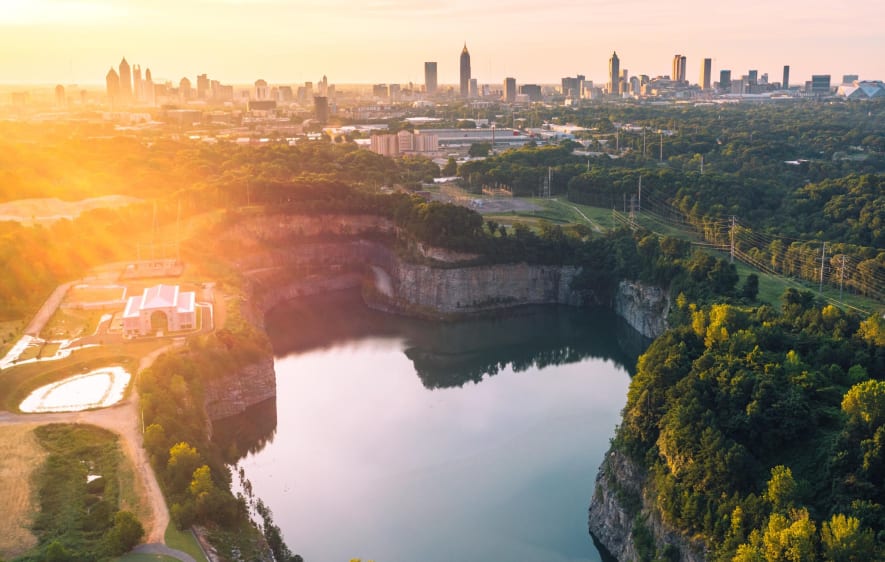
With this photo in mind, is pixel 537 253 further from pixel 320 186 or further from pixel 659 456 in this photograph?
pixel 659 456

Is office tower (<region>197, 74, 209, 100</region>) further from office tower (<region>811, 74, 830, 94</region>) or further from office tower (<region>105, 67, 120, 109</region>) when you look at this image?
office tower (<region>811, 74, 830, 94</region>)

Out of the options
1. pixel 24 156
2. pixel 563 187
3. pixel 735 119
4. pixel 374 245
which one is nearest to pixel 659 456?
pixel 374 245

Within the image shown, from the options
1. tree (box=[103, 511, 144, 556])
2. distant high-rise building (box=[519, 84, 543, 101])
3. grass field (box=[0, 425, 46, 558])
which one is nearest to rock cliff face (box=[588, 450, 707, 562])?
tree (box=[103, 511, 144, 556])

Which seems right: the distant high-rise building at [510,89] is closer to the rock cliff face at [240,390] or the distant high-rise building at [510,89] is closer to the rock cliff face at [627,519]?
the rock cliff face at [240,390]

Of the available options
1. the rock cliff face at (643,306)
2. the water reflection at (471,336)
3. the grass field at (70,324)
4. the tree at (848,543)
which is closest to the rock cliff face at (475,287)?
the water reflection at (471,336)

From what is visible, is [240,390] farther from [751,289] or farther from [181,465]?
[751,289]

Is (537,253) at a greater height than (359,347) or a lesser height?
greater
